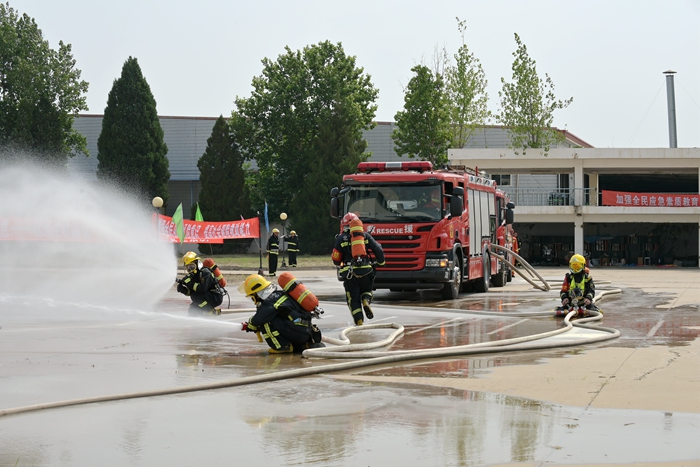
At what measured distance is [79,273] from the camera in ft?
85.5

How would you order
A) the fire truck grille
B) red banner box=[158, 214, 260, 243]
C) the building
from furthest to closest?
the building → red banner box=[158, 214, 260, 243] → the fire truck grille

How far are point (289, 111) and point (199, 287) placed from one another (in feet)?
136

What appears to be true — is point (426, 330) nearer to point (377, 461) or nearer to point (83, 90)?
point (377, 461)

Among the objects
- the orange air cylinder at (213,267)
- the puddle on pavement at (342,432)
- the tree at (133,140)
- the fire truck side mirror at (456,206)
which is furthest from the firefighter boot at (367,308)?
the tree at (133,140)

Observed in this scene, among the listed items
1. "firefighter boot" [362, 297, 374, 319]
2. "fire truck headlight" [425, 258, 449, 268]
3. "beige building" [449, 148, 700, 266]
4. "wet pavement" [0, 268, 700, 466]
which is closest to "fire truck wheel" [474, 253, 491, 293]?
"fire truck headlight" [425, 258, 449, 268]

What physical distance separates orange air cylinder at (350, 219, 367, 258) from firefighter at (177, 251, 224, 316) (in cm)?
242

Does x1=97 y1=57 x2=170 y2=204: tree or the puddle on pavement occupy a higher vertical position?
x1=97 y1=57 x2=170 y2=204: tree

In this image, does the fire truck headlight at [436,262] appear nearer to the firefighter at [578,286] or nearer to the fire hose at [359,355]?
the firefighter at [578,286]

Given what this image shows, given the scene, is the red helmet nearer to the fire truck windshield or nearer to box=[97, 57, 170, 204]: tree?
the fire truck windshield

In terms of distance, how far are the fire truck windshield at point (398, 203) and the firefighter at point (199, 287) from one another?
13.7ft

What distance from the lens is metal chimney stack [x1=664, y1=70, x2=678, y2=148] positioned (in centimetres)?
5669

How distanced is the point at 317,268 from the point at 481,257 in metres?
15.1

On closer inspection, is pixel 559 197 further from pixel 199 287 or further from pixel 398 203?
pixel 199 287

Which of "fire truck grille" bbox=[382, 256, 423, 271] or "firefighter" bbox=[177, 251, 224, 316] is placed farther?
"fire truck grille" bbox=[382, 256, 423, 271]
